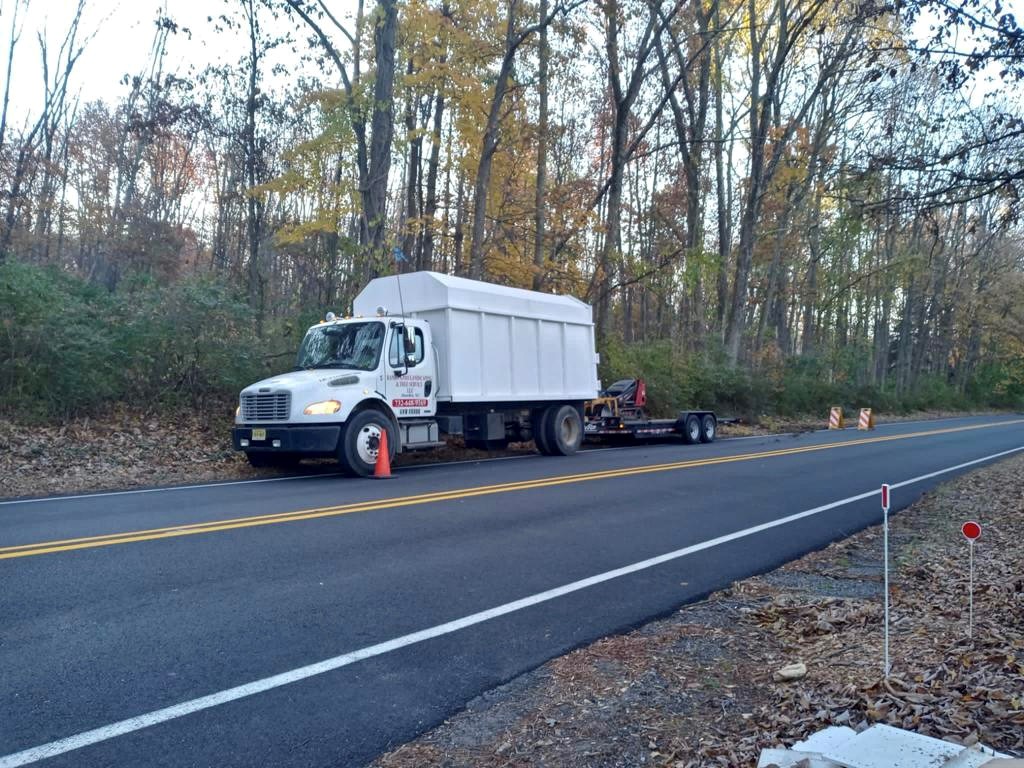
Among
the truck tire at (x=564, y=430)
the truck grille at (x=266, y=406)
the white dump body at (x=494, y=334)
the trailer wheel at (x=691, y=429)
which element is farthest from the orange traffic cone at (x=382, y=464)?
the trailer wheel at (x=691, y=429)

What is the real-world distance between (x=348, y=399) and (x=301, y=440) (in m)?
1.07

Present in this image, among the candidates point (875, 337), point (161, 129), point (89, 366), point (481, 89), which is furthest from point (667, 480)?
point (875, 337)

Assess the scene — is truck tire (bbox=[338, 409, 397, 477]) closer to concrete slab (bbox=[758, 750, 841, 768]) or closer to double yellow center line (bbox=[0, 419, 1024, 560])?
double yellow center line (bbox=[0, 419, 1024, 560])

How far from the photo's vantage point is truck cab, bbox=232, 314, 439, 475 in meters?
13.5

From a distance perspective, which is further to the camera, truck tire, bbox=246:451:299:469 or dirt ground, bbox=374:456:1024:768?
truck tire, bbox=246:451:299:469

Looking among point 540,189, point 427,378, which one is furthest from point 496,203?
point 427,378

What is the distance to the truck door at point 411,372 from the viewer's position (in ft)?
49.1

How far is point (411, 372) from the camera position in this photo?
15.3 m

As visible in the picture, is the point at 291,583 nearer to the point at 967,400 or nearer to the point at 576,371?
the point at 576,371

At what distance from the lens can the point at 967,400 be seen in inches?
2324

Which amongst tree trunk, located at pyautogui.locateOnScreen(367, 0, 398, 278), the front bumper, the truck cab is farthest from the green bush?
the front bumper

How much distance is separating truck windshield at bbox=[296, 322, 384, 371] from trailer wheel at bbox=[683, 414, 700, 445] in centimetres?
1028

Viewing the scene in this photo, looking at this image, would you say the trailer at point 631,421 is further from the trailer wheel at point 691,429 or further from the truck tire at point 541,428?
the truck tire at point 541,428

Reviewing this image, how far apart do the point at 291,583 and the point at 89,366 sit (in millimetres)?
11016
